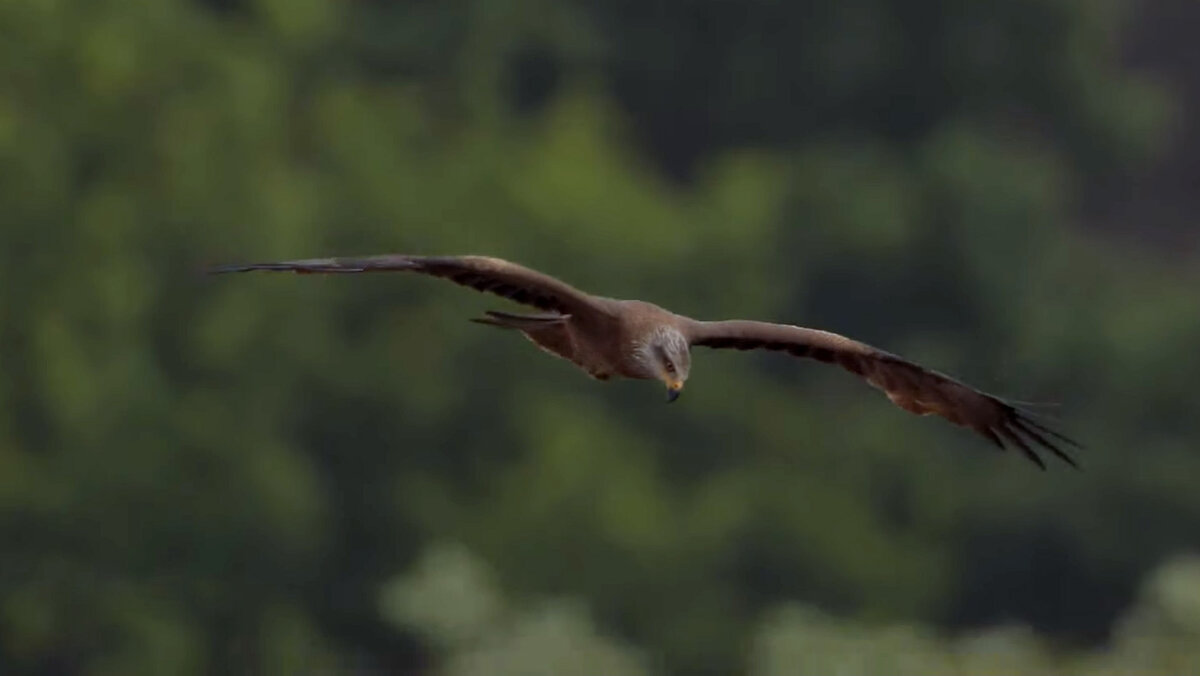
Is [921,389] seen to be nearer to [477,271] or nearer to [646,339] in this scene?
[646,339]

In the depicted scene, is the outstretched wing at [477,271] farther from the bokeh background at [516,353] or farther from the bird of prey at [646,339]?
the bokeh background at [516,353]

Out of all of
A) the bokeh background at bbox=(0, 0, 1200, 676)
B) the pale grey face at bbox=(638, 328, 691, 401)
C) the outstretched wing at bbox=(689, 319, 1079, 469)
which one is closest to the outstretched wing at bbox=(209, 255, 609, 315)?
the pale grey face at bbox=(638, 328, 691, 401)

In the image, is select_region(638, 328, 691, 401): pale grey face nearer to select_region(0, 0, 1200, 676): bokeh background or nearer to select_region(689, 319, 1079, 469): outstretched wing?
select_region(689, 319, 1079, 469): outstretched wing

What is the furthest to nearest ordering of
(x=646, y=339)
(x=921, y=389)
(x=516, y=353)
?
(x=516, y=353), (x=921, y=389), (x=646, y=339)

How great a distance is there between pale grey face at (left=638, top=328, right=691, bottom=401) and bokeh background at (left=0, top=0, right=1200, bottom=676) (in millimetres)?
16370

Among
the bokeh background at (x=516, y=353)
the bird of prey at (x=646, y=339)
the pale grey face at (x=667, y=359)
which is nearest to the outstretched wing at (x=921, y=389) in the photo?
the bird of prey at (x=646, y=339)

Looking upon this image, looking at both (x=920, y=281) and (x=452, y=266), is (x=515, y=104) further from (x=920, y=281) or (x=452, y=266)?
(x=452, y=266)

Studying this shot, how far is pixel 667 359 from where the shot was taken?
33.4 feet

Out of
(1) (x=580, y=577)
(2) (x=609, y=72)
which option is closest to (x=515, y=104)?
(2) (x=609, y=72)

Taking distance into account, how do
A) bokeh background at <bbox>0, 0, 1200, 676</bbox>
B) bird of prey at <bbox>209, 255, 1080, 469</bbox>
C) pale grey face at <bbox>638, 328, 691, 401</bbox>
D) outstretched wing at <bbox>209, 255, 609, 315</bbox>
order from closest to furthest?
outstretched wing at <bbox>209, 255, 609, 315</bbox> → bird of prey at <bbox>209, 255, 1080, 469</bbox> → pale grey face at <bbox>638, 328, 691, 401</bbox> → bokeh background at <bbox>0, 0, 1200, 676</bbox>

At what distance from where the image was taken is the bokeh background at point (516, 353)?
31375 mm

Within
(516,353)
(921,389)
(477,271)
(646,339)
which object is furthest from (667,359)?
(516,353)

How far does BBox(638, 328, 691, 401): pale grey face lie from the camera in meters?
10.1

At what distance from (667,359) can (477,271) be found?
2.92 ft
